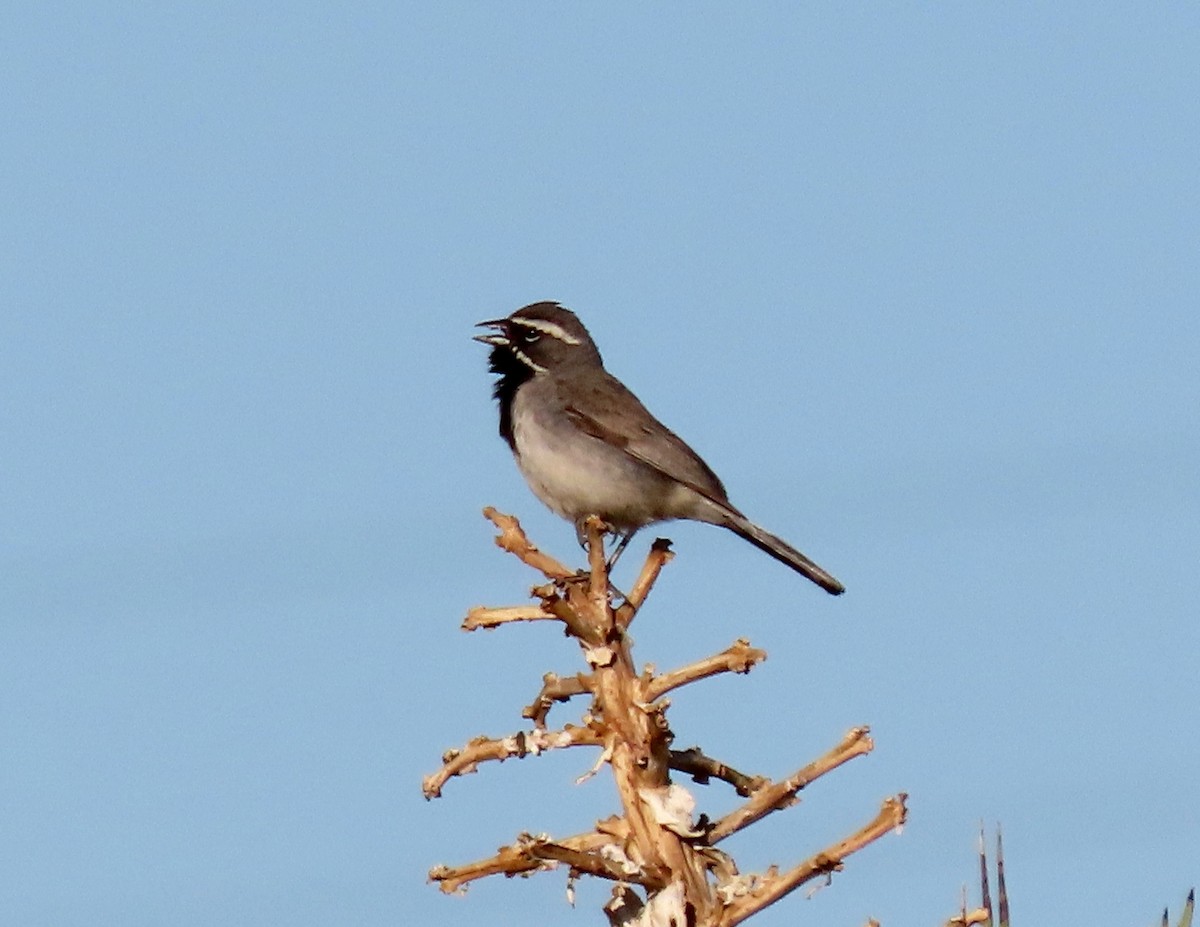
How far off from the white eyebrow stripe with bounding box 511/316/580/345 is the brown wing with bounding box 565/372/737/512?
543mm

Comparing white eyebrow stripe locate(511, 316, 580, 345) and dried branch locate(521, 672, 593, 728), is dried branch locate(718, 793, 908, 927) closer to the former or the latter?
dried branch locate(521, 672, 593, 728)

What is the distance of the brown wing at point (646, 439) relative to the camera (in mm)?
11156

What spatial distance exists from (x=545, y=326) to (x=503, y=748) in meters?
8.33

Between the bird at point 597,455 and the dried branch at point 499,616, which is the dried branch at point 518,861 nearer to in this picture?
the dried branch at point 499,616

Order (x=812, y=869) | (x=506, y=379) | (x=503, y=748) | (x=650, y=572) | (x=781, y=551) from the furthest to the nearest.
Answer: (x=506, y=379), (x=781, y=551), (x=650, y=572), (x=503, y=748), (x=812, y=869)

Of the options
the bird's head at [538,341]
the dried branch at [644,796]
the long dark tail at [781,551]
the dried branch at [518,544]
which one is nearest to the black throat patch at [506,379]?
the bird's head at [538,341]

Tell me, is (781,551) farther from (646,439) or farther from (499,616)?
(499,616)

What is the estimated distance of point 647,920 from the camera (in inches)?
129

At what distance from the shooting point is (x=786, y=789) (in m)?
3.46

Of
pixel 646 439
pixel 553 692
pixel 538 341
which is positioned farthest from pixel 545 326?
pixel 553 692

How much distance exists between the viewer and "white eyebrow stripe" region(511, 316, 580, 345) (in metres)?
11.9

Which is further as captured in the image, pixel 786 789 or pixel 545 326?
pixel 545 326

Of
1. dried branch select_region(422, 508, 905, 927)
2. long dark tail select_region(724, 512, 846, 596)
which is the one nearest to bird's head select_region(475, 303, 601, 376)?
long dark tail select_region(724, 512, 846, 596)

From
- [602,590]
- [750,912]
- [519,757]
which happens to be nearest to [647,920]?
[750,912]
